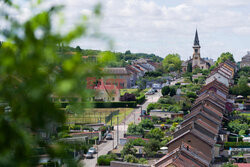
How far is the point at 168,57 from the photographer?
370 feet

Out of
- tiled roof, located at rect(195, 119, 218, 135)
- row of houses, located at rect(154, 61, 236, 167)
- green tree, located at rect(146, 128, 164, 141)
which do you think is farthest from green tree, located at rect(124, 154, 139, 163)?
green tree, located at rect(146, 128, 164, 141)

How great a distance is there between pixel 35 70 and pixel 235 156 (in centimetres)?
2749

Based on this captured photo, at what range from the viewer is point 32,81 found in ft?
7.25

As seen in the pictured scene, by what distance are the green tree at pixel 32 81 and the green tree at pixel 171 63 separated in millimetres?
104690

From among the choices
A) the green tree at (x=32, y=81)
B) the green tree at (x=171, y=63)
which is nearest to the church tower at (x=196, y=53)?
the green tree at (x=171, y=63)

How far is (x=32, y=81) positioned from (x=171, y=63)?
110 metres

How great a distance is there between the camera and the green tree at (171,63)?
108 metres

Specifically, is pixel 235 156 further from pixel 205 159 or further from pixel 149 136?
pixel 149 136

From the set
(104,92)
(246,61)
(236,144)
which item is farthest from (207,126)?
(246,61)

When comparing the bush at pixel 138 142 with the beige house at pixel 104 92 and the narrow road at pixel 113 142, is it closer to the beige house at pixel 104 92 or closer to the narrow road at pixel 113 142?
the narrow road at pixel 113 142

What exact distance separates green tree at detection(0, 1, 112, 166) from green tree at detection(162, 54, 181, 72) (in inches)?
4122

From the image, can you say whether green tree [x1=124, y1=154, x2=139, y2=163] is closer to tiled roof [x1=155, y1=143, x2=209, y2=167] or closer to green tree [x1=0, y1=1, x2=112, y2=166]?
tiled roof [x1=155, y1=143, x2=209, y2=167]

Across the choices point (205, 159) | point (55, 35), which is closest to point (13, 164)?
point (55, 35)

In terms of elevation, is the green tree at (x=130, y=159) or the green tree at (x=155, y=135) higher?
the green tree at (x=155, y=135)
